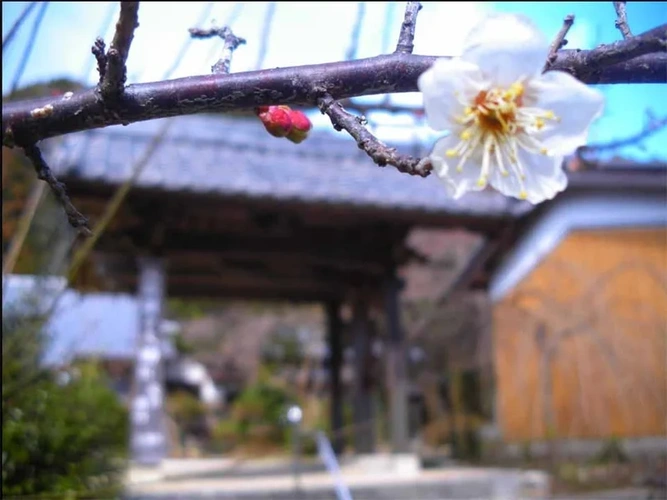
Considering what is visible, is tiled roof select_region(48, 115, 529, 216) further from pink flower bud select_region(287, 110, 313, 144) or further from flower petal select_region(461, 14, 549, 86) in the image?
flower petal select_region(461, 14, 549, 86)

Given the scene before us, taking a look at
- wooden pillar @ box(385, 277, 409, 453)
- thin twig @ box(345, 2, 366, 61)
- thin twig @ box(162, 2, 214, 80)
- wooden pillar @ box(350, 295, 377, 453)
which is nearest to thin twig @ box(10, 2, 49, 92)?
thin twig @ box(162, 2, 214, 80)

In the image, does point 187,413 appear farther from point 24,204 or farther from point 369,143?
point 369,143

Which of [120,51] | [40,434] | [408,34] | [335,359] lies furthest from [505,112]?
[335,359]

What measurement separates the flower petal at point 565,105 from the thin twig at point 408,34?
0.14 meters

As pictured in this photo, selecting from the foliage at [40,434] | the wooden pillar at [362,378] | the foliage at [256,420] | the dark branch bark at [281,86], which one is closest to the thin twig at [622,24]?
the dark branch bark at [281,86]

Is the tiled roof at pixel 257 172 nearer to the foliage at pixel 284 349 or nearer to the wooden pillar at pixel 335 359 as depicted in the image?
the wooden pillar at pixel 335 359

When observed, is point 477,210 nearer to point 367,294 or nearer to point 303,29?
point 367,294

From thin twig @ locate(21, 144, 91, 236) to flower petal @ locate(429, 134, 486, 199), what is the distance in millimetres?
334

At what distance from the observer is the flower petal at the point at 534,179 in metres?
0.59

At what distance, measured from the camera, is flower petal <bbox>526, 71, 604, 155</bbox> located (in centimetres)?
54

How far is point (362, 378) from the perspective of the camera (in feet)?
19.5

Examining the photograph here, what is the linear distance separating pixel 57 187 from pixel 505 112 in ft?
1.35

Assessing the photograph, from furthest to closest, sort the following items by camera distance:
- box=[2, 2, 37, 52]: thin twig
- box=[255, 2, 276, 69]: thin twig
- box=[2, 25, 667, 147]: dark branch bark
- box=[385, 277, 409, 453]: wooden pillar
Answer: box=[385, 277, 409, 453]: wooden pillar < box=[255, 2, 276, 69]: thin twig < box=[2, 2, 37, 52]: thin twig < box=[2, 25, 667, 147]: dark branch bark

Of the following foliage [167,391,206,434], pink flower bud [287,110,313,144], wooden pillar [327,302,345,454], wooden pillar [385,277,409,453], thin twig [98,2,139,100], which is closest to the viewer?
thin twig [98,2,139,100]
